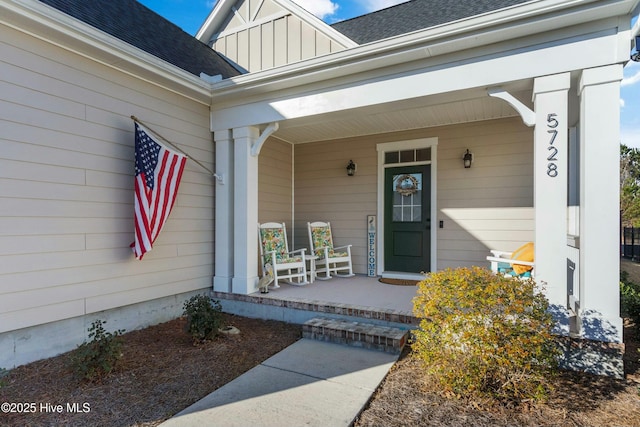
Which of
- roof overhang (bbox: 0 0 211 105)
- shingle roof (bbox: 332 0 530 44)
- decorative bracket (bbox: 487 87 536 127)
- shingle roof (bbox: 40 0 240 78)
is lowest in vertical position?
decorative bracket (bbox: 487 87 536 127)

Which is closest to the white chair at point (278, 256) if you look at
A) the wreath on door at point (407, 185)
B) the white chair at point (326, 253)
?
the white chair at point (326, 253)

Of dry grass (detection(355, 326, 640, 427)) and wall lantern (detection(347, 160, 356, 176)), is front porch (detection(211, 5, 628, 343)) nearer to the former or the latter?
wall lantern (detection(347, 160, 356, 176))

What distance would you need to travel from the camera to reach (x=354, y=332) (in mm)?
3266

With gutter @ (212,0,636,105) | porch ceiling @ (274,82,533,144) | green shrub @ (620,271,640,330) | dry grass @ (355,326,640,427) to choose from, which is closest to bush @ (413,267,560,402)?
dry grass @ (355,326,640,427)

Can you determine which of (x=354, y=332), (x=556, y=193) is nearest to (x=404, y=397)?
(x=354, y=332)

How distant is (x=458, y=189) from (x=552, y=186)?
217 centimetres

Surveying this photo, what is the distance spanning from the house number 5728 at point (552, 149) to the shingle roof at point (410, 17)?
225 cm

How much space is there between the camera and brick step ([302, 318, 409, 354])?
310 centimetres

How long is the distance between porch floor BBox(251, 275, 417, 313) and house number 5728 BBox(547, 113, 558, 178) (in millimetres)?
1815

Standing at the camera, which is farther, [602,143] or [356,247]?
[356,247]

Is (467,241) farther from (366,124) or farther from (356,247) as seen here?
(366,124)

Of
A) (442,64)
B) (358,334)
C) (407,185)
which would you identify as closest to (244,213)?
(358,334)

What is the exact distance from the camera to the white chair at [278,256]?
4.80 m

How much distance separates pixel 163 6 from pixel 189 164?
4.85 meters
